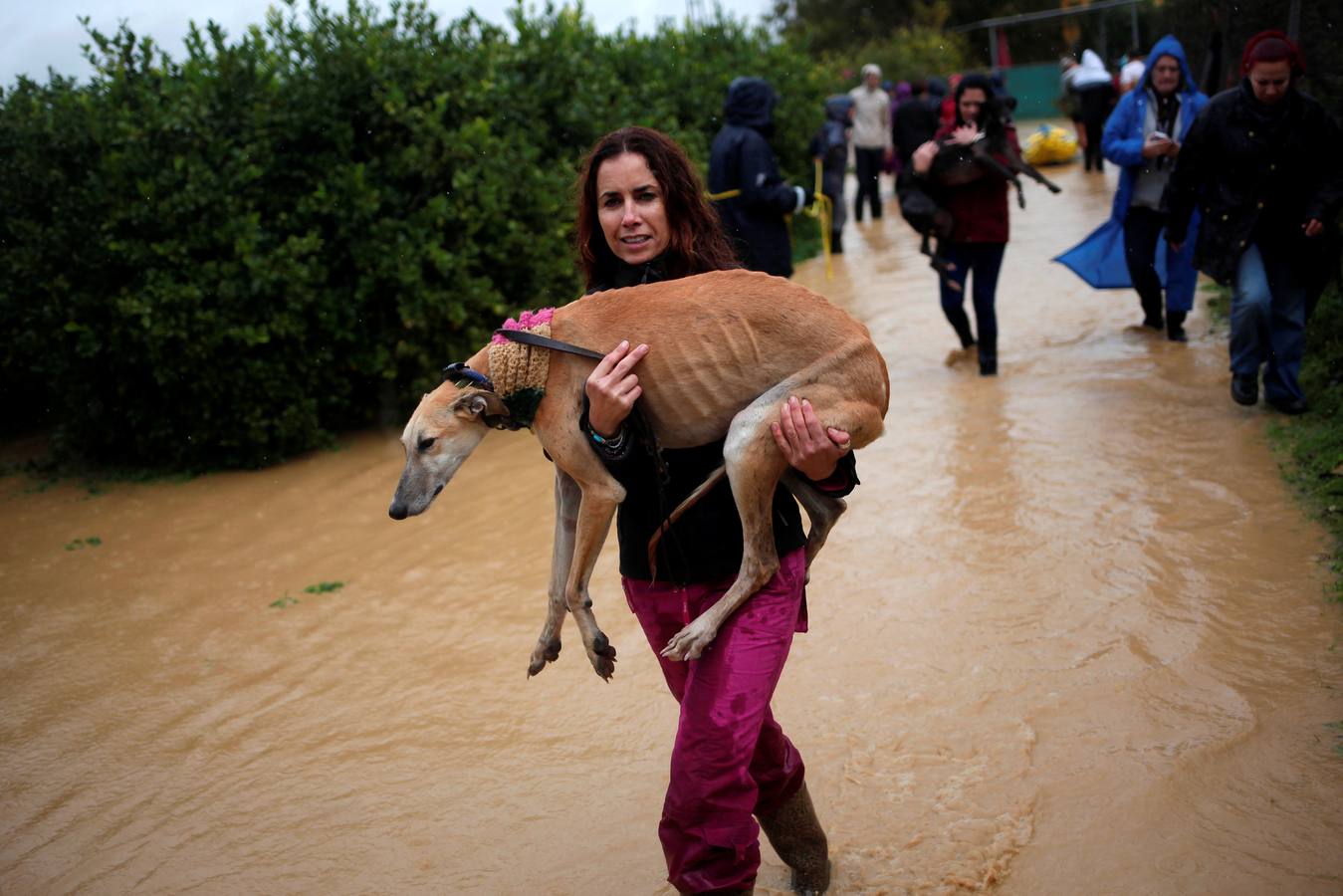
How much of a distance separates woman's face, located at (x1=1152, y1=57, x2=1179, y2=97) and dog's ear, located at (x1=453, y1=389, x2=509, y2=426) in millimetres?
7156

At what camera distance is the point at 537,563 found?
6281mm

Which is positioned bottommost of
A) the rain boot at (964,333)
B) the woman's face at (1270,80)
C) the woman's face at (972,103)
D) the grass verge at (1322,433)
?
the grass verge at (1322,433)

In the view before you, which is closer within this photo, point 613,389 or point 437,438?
point 613,389

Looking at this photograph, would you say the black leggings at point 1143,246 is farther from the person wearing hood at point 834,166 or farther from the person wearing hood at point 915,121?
the person wearing hood at point 915,121

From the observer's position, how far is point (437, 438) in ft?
9.90

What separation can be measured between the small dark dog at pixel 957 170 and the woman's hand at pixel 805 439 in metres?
5.79

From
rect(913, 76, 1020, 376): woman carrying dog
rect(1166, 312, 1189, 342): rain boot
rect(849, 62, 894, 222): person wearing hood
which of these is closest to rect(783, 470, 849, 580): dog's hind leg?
rect(913, 76, 1020, 376): woman carrying dog

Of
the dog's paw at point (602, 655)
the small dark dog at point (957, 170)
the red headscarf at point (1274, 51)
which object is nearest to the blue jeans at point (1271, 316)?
the red headscarf at point (1274, 51)

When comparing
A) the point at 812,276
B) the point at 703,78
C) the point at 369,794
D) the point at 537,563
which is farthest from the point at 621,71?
the point at 369,794

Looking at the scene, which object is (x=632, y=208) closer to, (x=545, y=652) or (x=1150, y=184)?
(x=545, y=652)

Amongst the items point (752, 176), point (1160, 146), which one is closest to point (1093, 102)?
point (1160, 146)

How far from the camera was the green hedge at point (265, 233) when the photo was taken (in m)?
7.59

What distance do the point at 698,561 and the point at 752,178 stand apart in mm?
5653

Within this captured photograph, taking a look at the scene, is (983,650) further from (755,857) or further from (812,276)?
(812,276)
